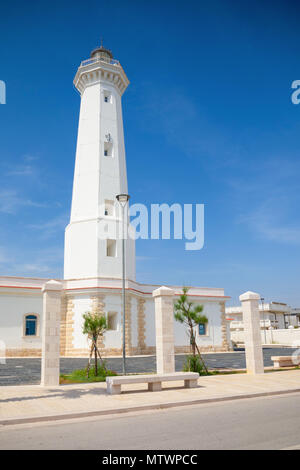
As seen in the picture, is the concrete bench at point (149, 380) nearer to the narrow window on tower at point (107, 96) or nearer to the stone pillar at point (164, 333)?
the stone pillar at point (164, 333)

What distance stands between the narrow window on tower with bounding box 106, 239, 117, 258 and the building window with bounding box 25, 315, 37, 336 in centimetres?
692

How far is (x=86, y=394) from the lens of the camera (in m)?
10.4

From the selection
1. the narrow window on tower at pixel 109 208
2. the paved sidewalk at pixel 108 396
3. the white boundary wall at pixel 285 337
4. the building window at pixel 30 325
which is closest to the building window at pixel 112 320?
the building window at pixel 30 325

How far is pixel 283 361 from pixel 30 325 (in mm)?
16332

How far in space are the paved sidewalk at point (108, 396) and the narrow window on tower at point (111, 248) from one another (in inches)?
598

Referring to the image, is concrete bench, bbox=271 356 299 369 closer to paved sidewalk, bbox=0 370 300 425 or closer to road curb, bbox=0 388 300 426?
paved sidewalk, bbox=0 370 300 425

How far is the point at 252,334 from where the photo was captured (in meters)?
15.0

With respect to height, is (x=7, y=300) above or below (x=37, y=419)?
above

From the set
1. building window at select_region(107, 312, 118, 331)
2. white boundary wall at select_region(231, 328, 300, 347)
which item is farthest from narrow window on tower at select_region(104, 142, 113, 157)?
white boundary wall at select_region(231, 328, 300, 347)

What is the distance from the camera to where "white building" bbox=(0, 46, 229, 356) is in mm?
24531
